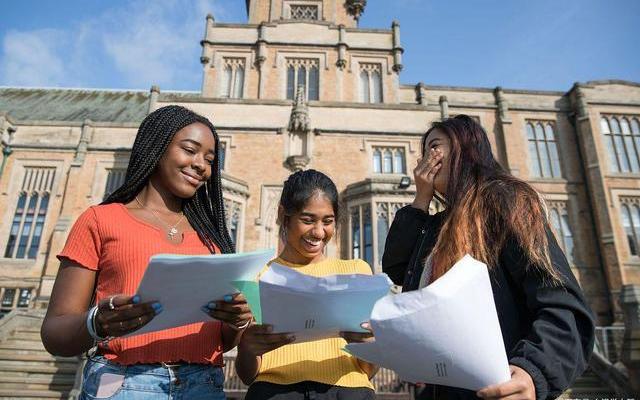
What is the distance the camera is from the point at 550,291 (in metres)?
1.45

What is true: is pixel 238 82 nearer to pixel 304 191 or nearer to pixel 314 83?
pixel 314 83

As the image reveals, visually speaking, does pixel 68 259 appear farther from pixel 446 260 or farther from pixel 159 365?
pixel 446 260

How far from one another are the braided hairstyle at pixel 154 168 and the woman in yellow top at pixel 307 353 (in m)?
0.45

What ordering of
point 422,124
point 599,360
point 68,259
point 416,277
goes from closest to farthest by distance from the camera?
1. point 68,259
2. point 416,277
3. point 599,360
4. point 422,124

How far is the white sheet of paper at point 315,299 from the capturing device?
150 cm

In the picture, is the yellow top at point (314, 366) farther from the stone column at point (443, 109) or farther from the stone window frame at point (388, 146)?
the stone column at point (443, 109)

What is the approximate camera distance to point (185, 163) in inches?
84.6

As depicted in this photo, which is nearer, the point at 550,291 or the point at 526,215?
the point at 550,291

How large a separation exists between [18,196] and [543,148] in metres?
23.2

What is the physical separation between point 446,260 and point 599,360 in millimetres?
9935

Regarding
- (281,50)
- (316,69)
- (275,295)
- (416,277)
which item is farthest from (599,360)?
(281,50)

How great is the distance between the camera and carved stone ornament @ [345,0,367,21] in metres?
22.3

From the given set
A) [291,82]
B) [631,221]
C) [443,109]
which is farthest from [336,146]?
[631,221]

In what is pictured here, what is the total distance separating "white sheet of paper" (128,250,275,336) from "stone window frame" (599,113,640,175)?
20394 mm
